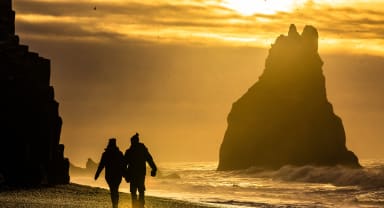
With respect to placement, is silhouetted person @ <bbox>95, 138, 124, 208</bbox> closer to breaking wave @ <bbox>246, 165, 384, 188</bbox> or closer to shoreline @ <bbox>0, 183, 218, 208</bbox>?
shoreline @ <bbox>0, 183, 218, 208</bbox>

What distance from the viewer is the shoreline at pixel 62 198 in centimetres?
3731

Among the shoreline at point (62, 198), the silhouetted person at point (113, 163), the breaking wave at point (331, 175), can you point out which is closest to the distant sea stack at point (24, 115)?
the shoreline at point (62, 198)

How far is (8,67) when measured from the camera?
49812mm

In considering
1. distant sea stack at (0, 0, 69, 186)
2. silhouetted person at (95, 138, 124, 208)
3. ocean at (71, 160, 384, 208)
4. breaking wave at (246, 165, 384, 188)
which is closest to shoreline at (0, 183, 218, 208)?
distant sea stack at (0, 0, 69, 186)

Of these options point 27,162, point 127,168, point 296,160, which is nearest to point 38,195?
point 27,162

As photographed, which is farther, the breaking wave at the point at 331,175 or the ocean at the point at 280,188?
the breaking wave at the point at 331,175

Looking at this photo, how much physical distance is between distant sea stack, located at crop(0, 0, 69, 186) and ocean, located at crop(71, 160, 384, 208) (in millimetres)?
8616

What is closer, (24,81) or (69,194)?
(69,194)

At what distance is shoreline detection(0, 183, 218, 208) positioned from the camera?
37312mm

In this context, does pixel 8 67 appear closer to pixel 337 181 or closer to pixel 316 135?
pixel 337 181

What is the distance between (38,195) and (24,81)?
8813 millimetres

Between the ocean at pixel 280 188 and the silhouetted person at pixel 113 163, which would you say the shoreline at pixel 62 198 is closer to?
the silhouetted person at pixel 113 163

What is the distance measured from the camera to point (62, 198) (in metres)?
42.1

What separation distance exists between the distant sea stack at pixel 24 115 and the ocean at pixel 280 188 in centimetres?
862
